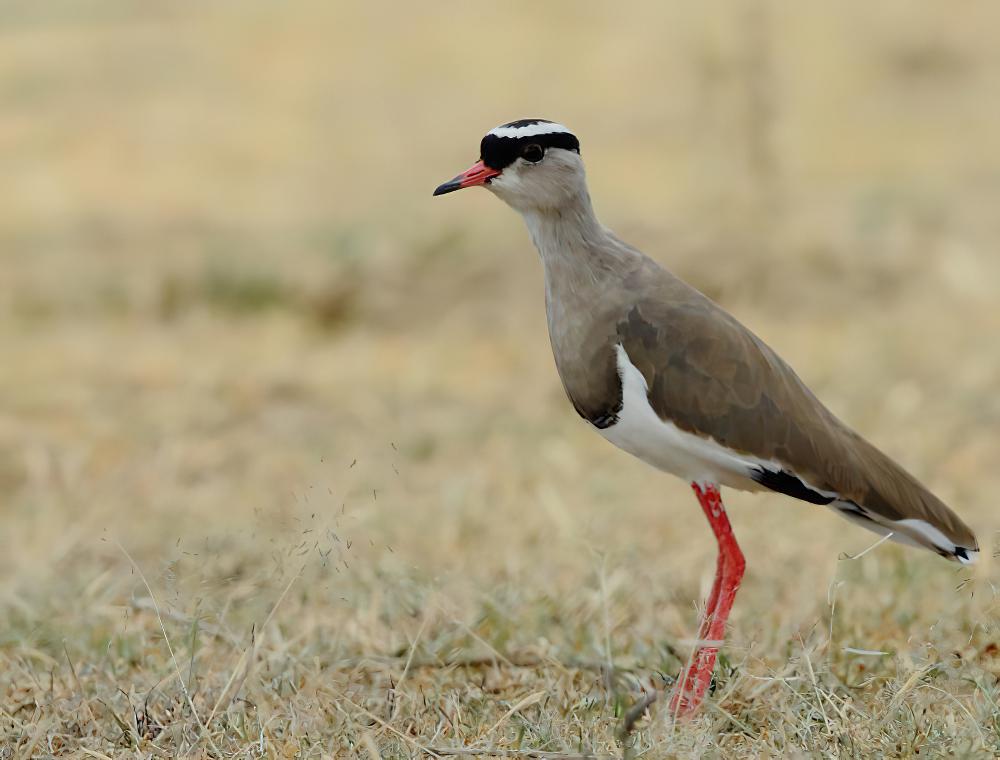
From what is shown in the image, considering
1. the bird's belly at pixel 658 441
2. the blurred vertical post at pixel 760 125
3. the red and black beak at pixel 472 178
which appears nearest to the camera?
the bird's belly at pixel 658 441

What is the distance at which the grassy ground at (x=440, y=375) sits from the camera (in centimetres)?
310

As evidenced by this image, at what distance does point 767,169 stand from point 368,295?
2.85m

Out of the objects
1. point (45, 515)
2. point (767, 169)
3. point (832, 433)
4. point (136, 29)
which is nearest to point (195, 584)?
point (45, 515)

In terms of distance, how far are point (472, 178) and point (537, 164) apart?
6.0 inches

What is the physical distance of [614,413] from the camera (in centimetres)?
309

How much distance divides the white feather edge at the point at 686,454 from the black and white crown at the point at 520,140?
0.51 metres

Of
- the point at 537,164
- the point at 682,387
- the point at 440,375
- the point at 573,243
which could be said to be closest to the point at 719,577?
the point at 682,387

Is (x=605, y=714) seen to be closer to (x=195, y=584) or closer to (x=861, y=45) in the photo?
(x=195, y=584)

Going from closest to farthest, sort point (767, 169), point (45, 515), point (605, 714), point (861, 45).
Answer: point (605, 714)
point (45, 515)
point (767, 169)
point (861, 45)

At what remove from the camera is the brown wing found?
3.08m

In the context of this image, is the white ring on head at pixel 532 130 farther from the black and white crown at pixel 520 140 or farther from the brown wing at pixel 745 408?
the brown wing at pixel 745 408

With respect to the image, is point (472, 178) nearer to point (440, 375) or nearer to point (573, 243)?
point (573, 243)

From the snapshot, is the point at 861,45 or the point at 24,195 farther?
the point at 861,45

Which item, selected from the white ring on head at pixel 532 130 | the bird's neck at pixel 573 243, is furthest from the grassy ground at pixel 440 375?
the white ring on head at pixel 532 130
